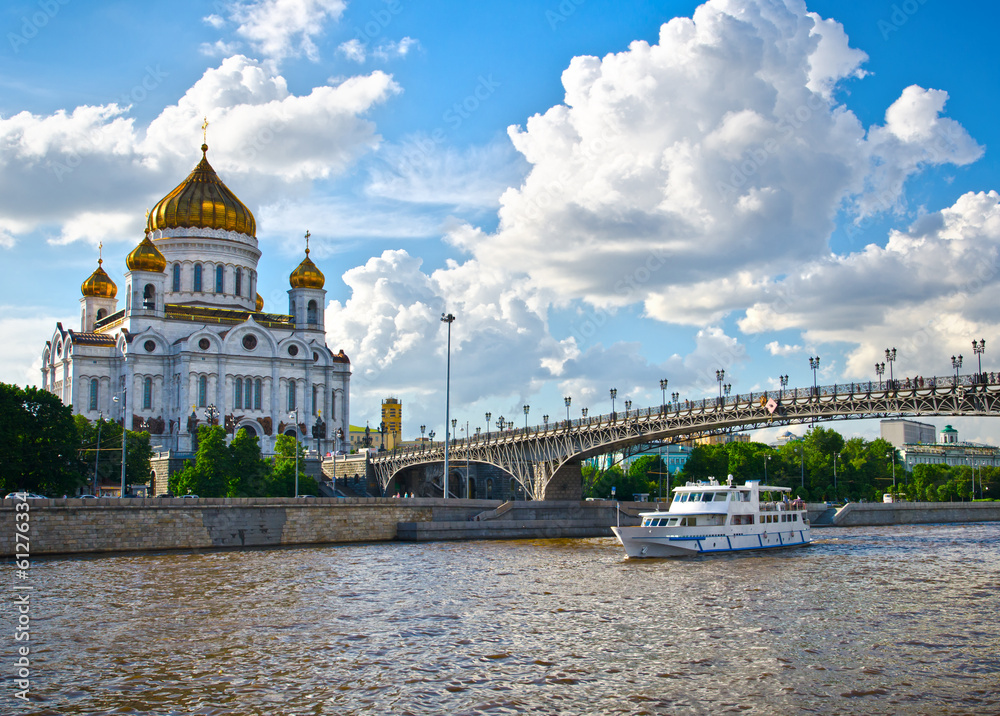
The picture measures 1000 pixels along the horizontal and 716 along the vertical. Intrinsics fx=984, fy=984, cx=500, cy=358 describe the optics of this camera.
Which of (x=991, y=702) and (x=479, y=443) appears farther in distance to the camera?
(x=479, y=443)

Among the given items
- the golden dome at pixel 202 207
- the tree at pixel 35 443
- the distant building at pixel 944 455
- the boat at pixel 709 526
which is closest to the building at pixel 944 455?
the distant building at pixel 944 455

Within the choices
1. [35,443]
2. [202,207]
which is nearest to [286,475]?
[35,443]

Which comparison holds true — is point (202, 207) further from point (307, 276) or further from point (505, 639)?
point (505, 639)

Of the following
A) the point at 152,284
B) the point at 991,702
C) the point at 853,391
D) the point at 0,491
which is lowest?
the point at 991,702

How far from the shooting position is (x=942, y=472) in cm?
12519

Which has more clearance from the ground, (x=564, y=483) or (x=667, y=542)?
(x=564, y=483)

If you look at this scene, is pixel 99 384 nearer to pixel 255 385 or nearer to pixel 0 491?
pixel 255 385

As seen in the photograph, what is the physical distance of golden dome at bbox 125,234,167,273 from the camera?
92125mm

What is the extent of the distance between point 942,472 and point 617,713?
405ft

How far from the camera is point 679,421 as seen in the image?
6322cm

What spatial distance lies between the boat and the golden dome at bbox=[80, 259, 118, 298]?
82024 mm

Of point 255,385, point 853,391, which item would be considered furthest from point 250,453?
point 853,391

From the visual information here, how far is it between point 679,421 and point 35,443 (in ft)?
126

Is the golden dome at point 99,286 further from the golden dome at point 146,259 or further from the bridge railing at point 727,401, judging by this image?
the bridge railing at point 727,401
